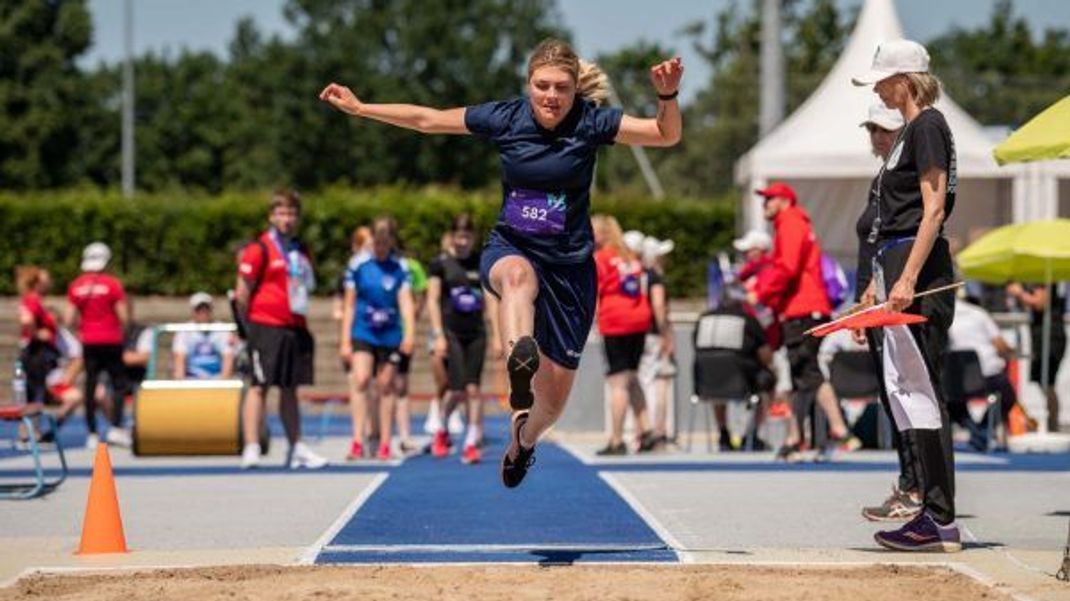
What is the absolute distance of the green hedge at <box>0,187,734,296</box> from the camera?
34719mm

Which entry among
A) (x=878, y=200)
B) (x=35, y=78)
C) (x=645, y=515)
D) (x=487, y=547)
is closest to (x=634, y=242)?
(x=645, y=515)

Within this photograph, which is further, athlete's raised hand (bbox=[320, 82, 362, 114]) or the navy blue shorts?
athlete's raised hand (bbox=[320, 82, 362, 114])

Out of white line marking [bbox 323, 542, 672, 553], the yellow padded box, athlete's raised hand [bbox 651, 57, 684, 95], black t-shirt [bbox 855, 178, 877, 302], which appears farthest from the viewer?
the yellow padded box

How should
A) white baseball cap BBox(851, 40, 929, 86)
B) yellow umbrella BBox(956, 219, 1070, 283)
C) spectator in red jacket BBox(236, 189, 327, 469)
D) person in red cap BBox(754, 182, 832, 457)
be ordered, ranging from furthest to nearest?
yellow umbrella BBox(956, 219, 1070, 283) < person in red cap BBox(754, 182, 832, 457) < spectator in red jacket BBox(236, 189, 327, 469) < white baseball cap BBox(851, 40, 929, 86)

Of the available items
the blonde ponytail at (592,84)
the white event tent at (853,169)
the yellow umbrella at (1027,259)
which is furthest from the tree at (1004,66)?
the blonde ponytail at (592,84)

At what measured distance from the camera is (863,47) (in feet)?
86.0

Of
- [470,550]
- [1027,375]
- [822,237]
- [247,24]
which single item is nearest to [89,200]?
[822,237]

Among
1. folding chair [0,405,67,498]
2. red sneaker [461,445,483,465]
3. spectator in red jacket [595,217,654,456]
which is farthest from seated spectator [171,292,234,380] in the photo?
folding chair [0,405,67,498]

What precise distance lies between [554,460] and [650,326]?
1.63 m

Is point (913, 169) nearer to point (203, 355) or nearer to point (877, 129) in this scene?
point (877, 129)

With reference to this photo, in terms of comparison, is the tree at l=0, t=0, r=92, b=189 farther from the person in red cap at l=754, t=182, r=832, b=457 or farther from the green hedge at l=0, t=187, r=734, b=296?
the person in red cap at l=754, t=182, r=832, b=457

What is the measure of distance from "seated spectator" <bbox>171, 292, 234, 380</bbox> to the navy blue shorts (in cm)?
1130

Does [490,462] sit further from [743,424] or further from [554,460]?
[743,424]

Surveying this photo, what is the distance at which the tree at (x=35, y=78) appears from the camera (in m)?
67.6
